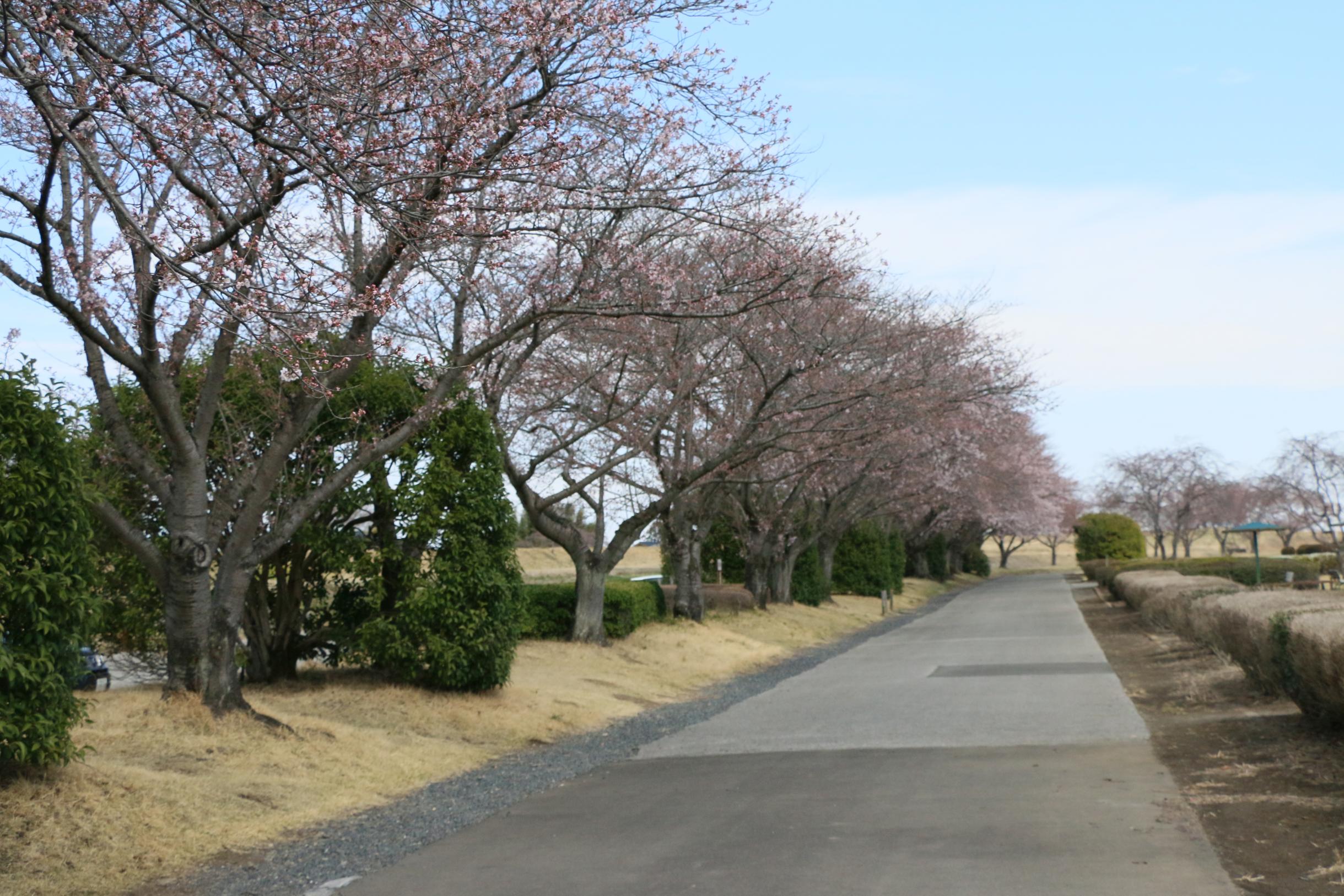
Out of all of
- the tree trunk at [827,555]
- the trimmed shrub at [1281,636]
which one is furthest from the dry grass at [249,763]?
the tree trunk at [827,555]

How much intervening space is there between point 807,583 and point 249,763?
101 feet

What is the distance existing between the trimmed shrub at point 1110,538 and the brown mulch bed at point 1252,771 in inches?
2282

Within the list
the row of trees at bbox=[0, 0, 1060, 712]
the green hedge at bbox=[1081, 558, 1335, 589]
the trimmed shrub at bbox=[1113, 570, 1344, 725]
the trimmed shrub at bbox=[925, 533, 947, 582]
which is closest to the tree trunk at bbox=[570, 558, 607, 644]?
the row of trees at bbox=[0, 0, 1060, 712]

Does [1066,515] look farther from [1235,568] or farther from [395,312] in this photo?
[395,312]

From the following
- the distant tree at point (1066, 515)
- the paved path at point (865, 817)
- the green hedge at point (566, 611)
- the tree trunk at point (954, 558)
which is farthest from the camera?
the tree trunk at point (954, 558)

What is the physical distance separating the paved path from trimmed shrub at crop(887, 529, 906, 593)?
35.5 m

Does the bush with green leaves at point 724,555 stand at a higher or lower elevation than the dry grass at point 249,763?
higher

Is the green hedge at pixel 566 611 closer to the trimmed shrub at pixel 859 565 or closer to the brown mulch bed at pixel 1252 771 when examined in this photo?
the brown mulch bed at pixel 1252 771

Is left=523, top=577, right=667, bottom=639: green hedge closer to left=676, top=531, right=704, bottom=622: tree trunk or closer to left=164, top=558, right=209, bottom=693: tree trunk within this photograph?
left=676, top=531, right=704, bottom=622: tree trunk

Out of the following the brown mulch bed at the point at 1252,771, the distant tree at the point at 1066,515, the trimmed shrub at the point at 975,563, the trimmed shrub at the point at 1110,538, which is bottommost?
the brown mulch bed at the point at 1252,771

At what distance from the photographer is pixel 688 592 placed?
1065 inches

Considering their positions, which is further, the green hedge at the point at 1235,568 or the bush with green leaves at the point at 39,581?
the green hedge at the point at 1235,568

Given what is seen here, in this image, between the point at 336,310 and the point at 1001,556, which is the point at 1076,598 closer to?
the point at 336,310

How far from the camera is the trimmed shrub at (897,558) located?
167 ft
